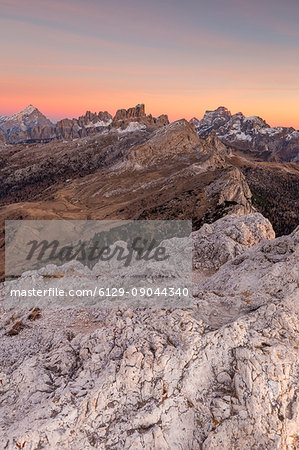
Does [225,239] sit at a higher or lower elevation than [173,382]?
lower

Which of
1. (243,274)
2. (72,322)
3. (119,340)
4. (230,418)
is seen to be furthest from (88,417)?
(243,274)

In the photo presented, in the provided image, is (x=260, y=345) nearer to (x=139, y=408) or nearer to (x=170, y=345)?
(x=170, y=345)

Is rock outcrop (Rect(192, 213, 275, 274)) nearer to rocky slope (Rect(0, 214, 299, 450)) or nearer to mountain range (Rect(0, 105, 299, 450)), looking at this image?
mountain range (Rect(0, 105, 299, 450))

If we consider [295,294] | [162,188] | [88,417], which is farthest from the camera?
[162,188]

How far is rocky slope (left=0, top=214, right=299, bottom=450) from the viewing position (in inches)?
396

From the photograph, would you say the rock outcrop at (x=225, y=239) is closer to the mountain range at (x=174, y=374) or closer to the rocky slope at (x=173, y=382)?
the mountain range at (x=174, y=374)

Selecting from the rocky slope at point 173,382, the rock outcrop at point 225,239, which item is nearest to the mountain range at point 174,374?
the rocky slope at point 173,382

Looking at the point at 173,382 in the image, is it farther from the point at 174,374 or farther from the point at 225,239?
the point at 225,239

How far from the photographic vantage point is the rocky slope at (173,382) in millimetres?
10047

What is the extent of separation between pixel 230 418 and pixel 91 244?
11653 centimetres

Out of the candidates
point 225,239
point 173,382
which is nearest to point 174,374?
point 173,382

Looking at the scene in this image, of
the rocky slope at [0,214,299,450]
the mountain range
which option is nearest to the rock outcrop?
the mountain range

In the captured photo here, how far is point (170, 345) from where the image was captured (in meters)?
12.5

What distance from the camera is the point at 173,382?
1117 cm
